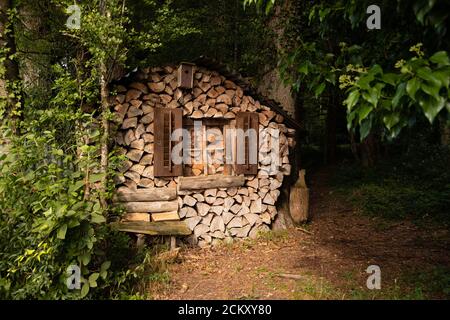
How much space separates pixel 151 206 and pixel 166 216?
30cm

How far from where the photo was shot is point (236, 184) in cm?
625

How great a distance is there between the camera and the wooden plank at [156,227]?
5184mm

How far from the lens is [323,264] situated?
5230mm

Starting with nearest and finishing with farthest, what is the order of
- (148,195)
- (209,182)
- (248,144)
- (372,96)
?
1. (372,96)
2. (148,195)
3. (209,182)
4. (248,144)

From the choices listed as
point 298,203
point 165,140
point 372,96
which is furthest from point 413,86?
point 298,203

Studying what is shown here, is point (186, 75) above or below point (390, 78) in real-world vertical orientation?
above

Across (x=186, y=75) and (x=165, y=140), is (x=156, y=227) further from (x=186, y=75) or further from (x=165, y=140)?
(x=186, y=75)

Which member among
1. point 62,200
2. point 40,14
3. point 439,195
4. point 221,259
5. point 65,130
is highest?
point 40,14

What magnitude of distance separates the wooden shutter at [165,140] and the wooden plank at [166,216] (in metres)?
0.63

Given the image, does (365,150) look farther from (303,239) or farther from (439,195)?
(303,239)

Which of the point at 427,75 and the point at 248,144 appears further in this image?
the point at 248,144

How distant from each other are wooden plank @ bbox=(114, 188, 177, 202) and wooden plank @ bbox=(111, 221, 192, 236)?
0.38 m
